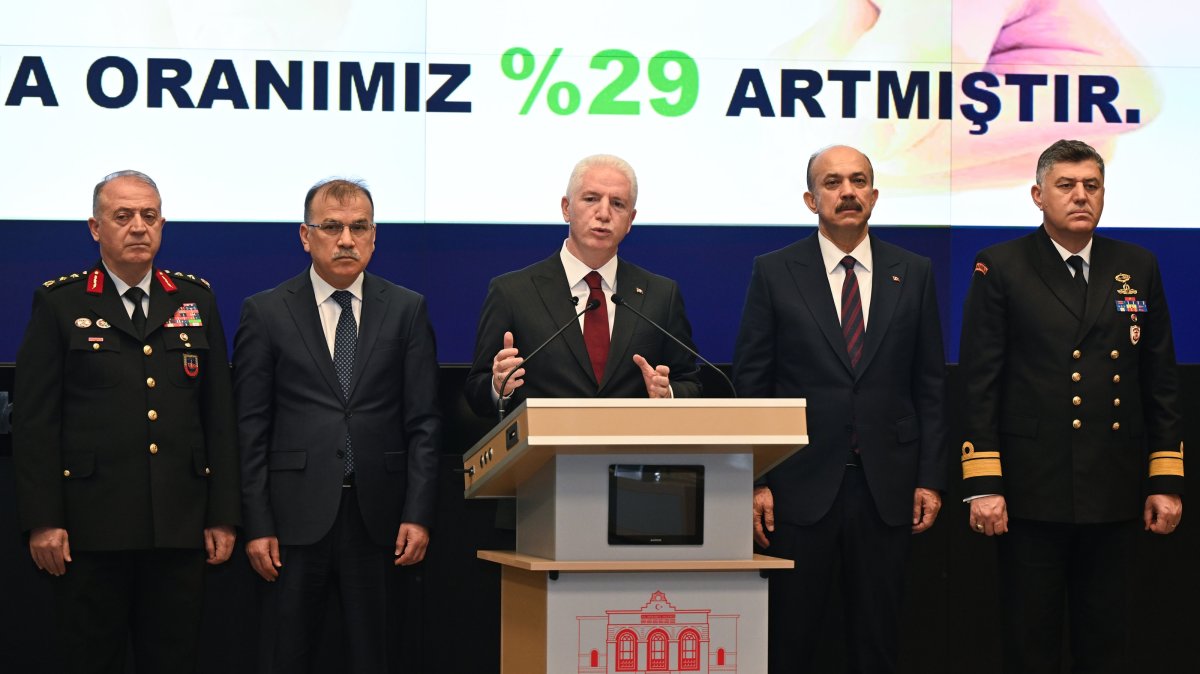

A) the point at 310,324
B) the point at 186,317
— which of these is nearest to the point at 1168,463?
the point at 310,324

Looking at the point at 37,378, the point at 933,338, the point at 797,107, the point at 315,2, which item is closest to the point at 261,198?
the point at 315,2

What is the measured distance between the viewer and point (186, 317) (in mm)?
3711

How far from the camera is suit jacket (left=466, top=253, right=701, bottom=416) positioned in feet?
12.0

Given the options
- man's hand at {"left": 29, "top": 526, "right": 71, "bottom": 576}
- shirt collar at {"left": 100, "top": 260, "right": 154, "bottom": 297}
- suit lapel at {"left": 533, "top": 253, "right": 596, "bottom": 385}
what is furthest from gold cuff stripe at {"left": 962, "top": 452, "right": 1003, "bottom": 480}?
man's hand at {"left": 29, "top": 526, "right": 71, "bottom": 576}

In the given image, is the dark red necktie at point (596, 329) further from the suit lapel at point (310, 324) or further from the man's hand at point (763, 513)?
the suit lapel at point (310, 324)

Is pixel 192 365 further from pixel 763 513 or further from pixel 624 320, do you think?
pixel 763 513

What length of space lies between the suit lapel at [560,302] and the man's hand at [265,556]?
93 centimetres

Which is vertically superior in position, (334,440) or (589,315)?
(589,315)

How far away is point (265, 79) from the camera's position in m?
4.78

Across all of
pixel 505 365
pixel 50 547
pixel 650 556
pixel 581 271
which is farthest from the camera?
pixel 581 271

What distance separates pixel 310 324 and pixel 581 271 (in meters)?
0.75

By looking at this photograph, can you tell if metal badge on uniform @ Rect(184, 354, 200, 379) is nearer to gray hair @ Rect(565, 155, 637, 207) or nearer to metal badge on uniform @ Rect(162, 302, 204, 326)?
metal badge on uniform @ Rect(162, 302, 204, 326)

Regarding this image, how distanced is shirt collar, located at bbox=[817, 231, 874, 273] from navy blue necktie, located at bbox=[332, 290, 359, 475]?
1.33 metres

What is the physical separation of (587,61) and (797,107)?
2.49ft
